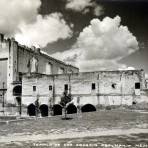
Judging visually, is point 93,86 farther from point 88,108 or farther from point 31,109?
point 31,109

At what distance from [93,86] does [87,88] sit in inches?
33.4

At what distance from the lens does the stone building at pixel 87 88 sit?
1294 inches

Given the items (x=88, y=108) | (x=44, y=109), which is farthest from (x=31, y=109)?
(x=88, y=108)

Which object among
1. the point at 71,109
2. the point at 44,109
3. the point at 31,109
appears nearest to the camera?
the point at 71,109

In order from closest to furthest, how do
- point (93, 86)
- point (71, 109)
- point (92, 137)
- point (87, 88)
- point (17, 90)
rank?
point (92, 137) < point (93, 86) < point (87, 88) < point (71, 109) < point (17, 90)

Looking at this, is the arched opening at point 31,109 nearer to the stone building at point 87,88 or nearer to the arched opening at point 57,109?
the stone building at point 87,88

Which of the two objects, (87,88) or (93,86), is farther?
(87,88)

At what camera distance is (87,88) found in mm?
35250

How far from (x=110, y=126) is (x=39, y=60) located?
29049 mm

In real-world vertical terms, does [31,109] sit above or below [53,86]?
below

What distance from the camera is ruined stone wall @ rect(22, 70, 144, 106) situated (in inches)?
1298

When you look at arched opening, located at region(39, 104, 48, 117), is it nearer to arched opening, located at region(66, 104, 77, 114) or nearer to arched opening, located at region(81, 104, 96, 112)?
arched opening, located at region(66, 104, 77, 114)

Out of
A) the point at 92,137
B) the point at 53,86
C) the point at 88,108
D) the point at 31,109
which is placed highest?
the point at 53,86

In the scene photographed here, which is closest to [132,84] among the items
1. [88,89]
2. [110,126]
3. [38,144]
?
[88,89]
